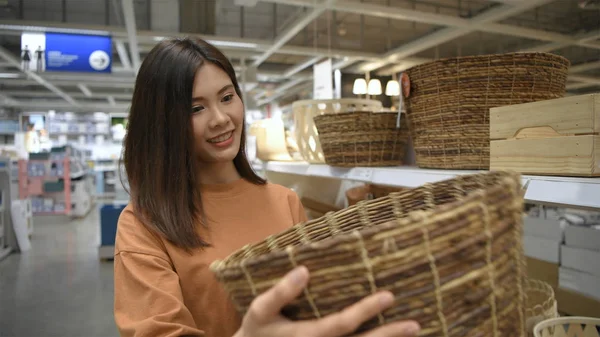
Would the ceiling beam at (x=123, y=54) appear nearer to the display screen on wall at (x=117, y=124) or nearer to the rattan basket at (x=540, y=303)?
the display screen on wall at (x=117, y=124)

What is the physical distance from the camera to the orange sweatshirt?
887 millimetres

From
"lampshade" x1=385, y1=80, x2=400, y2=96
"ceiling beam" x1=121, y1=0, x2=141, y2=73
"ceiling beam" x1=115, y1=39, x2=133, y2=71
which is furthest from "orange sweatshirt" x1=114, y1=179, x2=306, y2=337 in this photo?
"ceiling beam" x1=115, y1=39, x2=133, y2=71

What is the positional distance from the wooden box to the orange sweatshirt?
637 mm

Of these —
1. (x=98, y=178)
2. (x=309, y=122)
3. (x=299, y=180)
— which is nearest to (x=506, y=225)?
(x=309, y=122)

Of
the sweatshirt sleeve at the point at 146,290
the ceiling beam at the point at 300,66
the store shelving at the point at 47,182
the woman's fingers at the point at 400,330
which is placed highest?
the ceiling beam at the point at 300,66

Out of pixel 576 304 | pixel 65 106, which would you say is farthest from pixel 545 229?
pixel 65 106

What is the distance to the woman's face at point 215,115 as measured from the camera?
3.67 feet

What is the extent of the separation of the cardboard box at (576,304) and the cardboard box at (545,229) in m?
0.24

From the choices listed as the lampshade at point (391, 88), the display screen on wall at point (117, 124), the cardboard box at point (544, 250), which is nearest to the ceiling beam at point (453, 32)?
the lampshade at point (391, 88)

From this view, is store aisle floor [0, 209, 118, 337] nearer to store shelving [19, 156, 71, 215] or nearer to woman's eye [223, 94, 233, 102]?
woman's eye [223, 94, 233, 102]

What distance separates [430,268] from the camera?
0.49 metres

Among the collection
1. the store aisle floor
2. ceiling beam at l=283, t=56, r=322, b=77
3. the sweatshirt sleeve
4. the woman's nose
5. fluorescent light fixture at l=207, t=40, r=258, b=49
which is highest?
ceiling beam at l=283, t=56, r=322, b=77

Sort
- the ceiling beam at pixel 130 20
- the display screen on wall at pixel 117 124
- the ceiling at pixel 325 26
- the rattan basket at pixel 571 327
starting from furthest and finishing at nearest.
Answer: the display screen on wall at pixel 117 124
the ceiling at pixel 325 26
the ceiling beam at pixel 130 20
the rattan basket at pixel 571 327

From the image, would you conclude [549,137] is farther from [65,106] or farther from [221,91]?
[65,106]
